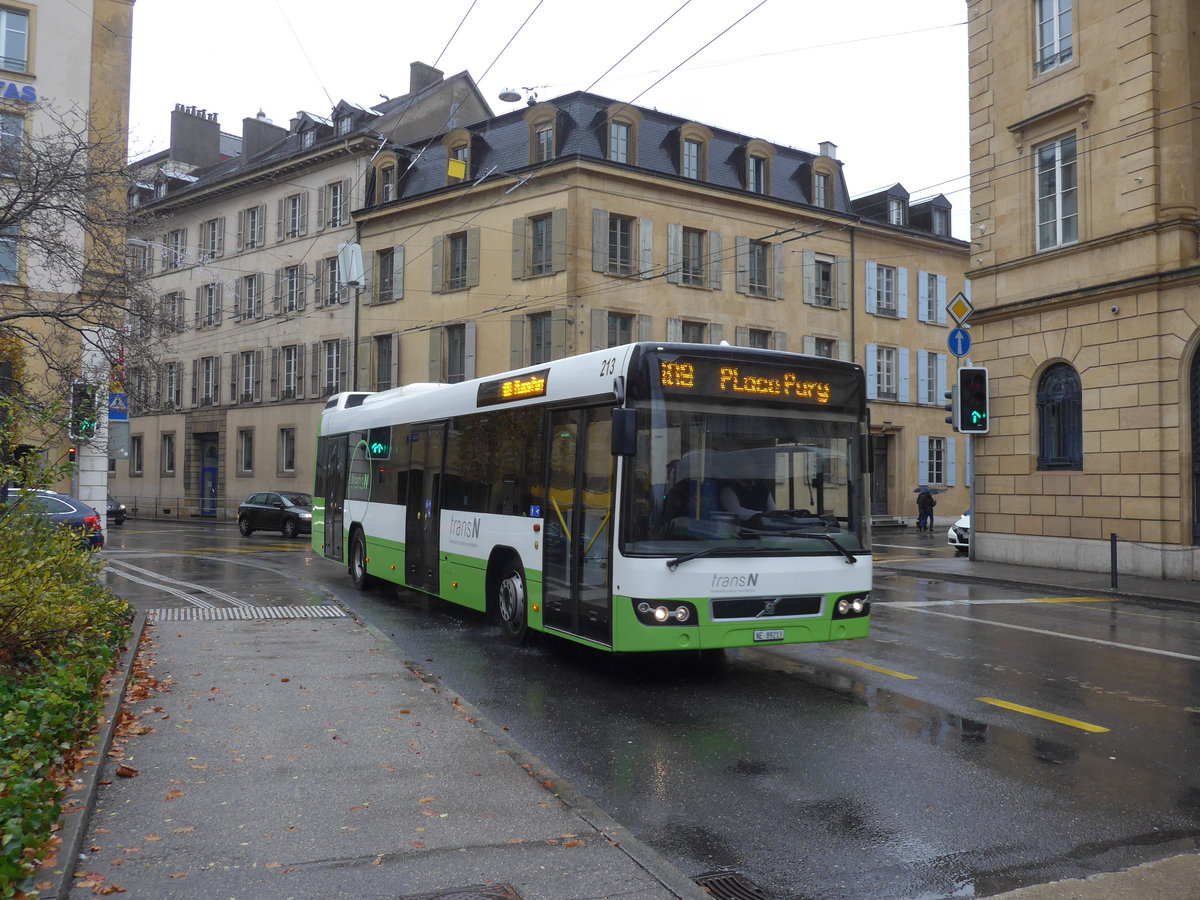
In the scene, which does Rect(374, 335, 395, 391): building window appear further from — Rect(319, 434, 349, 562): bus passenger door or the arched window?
the arched window

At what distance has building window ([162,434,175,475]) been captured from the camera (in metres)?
48.1

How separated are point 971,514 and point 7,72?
2465 cm

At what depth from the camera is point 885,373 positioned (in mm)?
40188

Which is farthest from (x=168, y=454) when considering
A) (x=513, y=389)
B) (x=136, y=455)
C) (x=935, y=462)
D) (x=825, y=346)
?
(x=513, y=389)

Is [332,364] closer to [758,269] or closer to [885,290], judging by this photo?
[758,269]

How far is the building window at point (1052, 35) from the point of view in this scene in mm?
20547

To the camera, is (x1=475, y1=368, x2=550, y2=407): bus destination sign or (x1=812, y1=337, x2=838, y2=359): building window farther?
(x1=812, y1=337, x2=838, y2=359): building window

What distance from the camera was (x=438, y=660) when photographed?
9.81m

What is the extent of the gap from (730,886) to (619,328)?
2883cm

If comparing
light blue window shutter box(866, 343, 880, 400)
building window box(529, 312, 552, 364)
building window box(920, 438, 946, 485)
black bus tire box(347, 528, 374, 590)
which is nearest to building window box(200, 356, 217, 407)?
building window box(529, 312, 552, 364)

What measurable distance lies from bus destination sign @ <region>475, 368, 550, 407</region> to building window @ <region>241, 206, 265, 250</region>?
3468 cm

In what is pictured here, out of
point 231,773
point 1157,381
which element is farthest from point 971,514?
point 231,773

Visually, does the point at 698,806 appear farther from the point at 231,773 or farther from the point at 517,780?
the point at 231,773

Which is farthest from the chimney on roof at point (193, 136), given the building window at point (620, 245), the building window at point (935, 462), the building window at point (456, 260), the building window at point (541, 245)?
the building window at point (935, 462)
